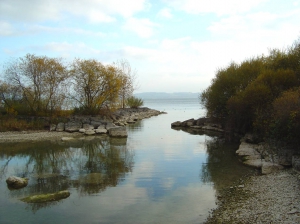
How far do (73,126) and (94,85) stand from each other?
16.4 ft

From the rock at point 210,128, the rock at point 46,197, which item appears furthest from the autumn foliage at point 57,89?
the rock at point 46,197

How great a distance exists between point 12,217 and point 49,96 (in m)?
19.4

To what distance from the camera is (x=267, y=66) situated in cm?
2100

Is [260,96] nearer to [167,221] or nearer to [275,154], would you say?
[275,154]

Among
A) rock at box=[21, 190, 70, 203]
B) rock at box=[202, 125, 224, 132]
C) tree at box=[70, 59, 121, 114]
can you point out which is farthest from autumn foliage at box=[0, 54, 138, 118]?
rock at box=[21, 190, 70, 203]

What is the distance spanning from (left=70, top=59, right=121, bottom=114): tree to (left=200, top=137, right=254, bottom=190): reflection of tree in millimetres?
14239

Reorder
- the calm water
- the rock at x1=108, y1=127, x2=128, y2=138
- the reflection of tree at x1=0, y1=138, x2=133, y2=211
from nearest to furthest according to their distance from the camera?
the calm water < the reflection of tree at x1=0, y1=138, x2=133, y2=211 < the rock at x1=108, y1=127, x2=128, y2=138

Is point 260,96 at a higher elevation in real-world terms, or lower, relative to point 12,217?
higher

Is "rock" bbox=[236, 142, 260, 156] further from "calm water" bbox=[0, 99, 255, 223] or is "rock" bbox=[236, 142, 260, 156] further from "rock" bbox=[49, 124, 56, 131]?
"rock" bbox=[49, 124, 56, 131]

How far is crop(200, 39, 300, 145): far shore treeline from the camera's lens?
12.2 meters

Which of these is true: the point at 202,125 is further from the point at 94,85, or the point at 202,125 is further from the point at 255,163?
the point at 255,163

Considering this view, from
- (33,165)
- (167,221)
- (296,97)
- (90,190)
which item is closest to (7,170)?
(33,165)

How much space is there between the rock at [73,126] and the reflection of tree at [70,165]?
163 inches

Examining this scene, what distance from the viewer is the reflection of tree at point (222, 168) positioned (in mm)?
11102
